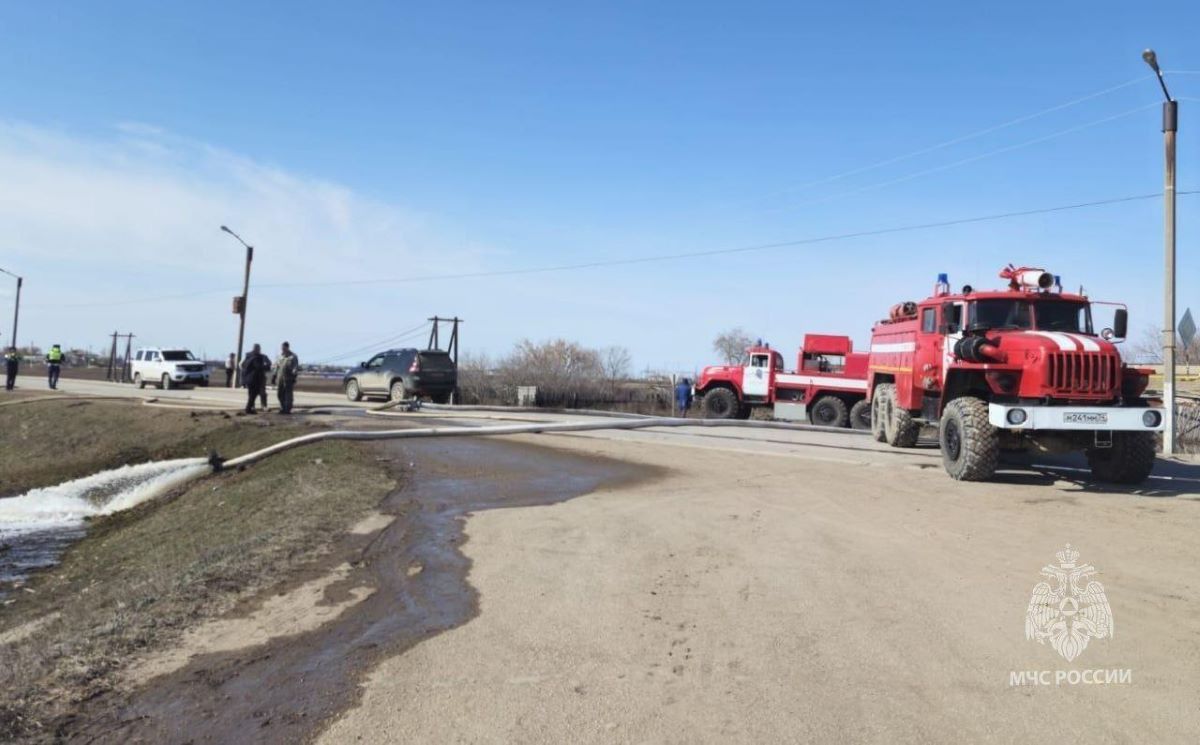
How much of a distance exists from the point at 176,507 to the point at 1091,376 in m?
12.5

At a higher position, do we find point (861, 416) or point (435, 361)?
point (435, 361)

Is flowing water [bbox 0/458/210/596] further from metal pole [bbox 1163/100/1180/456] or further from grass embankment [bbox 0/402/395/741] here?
metal pole [bbox 1163/100/1180/456]

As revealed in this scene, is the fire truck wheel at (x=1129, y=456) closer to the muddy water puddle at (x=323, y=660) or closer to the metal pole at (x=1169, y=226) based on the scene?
the metal pole at (x=1169, y=226)

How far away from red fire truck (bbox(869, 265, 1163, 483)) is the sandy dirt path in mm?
1294

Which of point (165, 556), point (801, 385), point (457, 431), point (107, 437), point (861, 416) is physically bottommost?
point (165, 556)

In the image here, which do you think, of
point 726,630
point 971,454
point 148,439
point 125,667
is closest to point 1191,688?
point 726,630

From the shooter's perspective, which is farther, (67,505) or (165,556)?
(67,505)

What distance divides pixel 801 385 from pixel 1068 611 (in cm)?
2220

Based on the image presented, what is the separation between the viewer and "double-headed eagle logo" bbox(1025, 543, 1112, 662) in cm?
481

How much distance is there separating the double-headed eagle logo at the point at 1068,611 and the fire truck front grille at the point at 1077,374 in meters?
4.50

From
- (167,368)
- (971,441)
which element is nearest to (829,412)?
(971,441)

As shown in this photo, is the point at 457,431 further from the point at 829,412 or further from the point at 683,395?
the point at 683,395

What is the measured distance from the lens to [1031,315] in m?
11.8

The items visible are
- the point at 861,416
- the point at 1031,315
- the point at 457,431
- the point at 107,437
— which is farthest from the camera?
the point at 861,416
